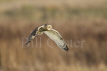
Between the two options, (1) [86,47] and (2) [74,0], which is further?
(2) [74,0]

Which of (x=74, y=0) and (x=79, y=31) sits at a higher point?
(x=74, y=0)

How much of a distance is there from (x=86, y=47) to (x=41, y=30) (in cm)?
465

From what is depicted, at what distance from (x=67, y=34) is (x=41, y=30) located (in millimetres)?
4934

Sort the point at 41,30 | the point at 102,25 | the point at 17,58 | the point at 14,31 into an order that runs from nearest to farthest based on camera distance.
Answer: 1. the point at 41,30
2. the point at 17,58
3. the point at 14,31
4. the point at 102,25

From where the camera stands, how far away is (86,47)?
1012 cm

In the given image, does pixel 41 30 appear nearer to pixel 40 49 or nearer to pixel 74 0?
pixel 40 49

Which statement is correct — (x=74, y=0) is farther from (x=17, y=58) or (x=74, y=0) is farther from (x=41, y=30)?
(x=41, y=30)

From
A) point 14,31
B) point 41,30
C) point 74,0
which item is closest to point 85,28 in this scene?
point 14,31

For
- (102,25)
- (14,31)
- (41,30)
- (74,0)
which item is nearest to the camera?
(41,30)

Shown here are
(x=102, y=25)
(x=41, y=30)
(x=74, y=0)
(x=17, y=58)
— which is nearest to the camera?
(x=41, y=30)

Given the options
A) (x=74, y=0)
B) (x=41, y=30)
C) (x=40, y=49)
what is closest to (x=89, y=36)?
(x=40, y=49)

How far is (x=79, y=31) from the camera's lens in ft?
34.5

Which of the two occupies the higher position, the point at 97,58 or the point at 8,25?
the point at 8,25

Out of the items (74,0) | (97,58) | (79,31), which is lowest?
(97,58)
